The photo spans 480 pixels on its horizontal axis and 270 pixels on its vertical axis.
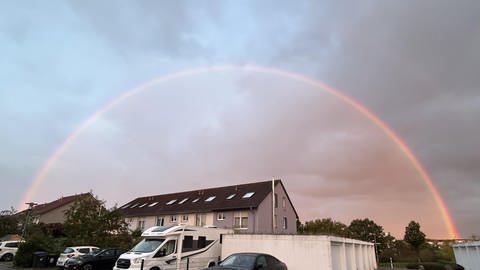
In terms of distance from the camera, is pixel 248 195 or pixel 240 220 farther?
pixel 248 195

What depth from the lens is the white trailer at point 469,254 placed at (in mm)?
30531

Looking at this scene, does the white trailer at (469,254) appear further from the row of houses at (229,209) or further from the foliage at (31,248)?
the foliage at (31,248)

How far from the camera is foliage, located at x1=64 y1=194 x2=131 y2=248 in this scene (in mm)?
29781

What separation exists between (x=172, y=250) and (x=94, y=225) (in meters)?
15.6

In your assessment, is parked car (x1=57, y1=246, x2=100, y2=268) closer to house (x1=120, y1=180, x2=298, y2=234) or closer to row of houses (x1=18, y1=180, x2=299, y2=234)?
row of houses (x1=18, y1=180, x2=299, y2=234)

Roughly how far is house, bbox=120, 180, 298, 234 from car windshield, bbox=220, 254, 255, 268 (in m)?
19.6

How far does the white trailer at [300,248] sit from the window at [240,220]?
602 inches

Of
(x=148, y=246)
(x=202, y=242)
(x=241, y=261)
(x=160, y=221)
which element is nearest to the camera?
(x=241, y=261)

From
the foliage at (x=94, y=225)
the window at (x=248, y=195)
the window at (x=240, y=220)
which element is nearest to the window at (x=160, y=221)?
the window at (x=240, y=220)

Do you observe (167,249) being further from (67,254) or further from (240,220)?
(240,220)

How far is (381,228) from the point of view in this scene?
8850cm

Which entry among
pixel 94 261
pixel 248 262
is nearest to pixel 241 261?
pixel 248 262

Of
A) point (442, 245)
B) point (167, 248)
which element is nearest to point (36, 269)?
point (167, 248)

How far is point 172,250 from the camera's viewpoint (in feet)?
58.5
